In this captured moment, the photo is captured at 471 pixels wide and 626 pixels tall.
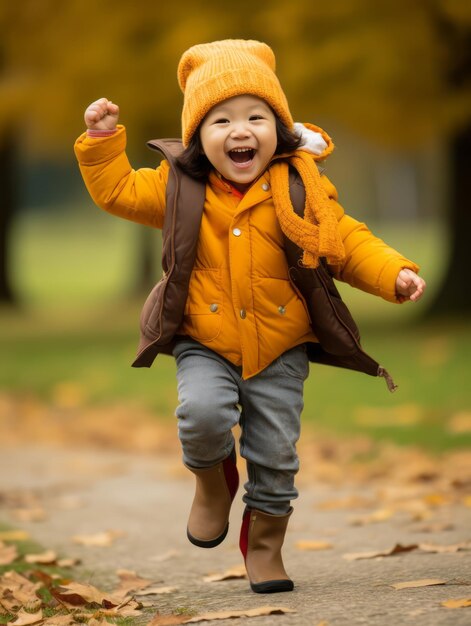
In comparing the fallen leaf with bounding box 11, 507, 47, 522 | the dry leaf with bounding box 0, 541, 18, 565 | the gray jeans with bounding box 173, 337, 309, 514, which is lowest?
the dry leaf with bounding box 0, 541, 18, 565

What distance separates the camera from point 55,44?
13297mm

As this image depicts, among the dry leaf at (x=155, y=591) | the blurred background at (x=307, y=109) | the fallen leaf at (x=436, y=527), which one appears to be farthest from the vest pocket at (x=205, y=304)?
the blurred background at (x=307, y=109)

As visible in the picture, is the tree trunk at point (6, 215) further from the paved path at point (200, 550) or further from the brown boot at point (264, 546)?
the brown boot at point (264, 546)

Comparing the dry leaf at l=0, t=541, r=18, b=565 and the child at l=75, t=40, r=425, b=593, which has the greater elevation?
the child at l=75, t=40, r=425, b=593

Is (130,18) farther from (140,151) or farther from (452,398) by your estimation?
(140,151)

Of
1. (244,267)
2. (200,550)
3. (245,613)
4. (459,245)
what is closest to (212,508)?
(245,613)

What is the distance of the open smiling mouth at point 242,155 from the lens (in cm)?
388

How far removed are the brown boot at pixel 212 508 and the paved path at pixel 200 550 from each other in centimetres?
21

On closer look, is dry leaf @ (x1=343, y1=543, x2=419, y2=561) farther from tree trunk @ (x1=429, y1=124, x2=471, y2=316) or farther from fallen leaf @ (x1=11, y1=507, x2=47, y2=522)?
tree trunk @ (x1=429, y1=124, x2=471, y2=316)

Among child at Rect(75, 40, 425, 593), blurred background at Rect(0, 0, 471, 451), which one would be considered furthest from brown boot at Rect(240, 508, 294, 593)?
blurred background at Rect(0, 0, 471, 451)

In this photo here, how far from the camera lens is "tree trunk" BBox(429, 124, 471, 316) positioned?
1335cm

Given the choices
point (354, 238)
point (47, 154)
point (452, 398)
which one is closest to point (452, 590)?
point (354, 238)

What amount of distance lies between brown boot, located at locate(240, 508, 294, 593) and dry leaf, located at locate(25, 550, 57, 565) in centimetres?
120

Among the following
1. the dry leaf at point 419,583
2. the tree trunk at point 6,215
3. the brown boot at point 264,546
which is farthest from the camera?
the tree trunk at point 6,215
